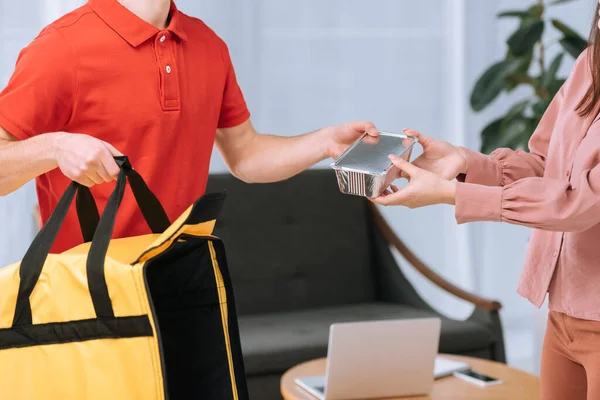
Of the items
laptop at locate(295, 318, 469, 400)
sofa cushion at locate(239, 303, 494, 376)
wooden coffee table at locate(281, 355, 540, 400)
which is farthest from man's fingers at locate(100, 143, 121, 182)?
sofa cushion at locate(239, 303, 494, 376)

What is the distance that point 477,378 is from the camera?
238 cm

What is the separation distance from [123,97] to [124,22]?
145mm

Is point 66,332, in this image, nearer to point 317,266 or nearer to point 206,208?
point 206,208

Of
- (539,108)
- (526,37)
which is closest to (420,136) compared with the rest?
(539,108)

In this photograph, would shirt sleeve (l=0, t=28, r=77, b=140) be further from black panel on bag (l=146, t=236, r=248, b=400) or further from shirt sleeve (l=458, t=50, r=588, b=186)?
shirt sleeve (l=458, t=50, r=588, b=186)

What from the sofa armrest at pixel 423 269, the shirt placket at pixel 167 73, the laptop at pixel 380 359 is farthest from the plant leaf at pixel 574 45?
the shirt placket at pixel 167 73

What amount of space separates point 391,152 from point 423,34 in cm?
242

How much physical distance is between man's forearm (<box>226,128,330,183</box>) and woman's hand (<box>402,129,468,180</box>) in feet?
0.74

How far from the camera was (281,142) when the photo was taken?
181 cm

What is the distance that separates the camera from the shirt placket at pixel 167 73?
148cm

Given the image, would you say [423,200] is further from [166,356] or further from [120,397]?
[120,397]

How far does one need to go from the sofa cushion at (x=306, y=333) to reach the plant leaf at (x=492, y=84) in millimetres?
917

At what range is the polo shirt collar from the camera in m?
1.47

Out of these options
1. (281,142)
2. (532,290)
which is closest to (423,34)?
(281,142)
